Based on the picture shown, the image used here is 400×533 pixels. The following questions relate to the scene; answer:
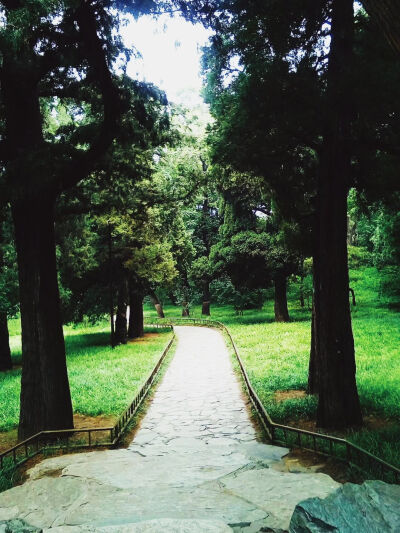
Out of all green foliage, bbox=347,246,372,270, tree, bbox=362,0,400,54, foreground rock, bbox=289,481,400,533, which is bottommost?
foreground rock, bbox=289,481,400,533

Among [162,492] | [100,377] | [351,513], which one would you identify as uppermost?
[351,513]

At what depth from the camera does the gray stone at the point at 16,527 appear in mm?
3393

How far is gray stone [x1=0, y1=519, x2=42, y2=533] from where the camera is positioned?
339cm

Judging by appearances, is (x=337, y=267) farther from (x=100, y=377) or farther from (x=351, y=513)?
(x=100, y=377)

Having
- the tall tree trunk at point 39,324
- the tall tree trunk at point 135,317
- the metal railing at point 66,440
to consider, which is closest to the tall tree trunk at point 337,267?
the metal railing at point 66,440

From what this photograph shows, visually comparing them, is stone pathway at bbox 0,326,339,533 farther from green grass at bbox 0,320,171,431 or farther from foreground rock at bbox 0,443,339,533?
green grass at bbox 0,320,171,431

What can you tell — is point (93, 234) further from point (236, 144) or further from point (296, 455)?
point (296, 455)

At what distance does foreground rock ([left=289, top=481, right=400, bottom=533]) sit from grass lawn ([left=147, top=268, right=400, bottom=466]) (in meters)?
3.30

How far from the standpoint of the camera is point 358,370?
1348 cm

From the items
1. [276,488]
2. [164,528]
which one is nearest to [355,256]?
[276,488]

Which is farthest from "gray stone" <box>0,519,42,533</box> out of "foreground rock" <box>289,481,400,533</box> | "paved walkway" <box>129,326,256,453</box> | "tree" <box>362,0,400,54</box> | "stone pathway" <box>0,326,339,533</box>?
"tree" <box>362,0,400,54</box>

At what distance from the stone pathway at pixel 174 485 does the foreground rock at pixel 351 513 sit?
701 millimetres

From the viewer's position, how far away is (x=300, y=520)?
A: 2.81 m

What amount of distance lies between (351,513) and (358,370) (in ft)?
37.9
